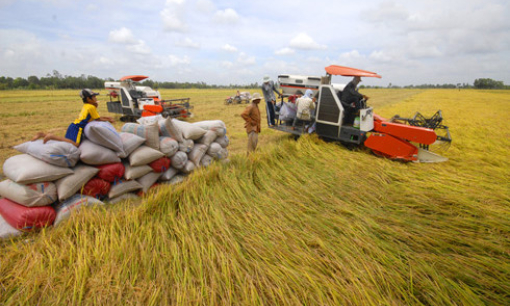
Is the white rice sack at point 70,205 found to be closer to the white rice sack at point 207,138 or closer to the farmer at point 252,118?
the white rice sack at point 207,138

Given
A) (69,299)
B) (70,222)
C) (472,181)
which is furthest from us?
(472,181)

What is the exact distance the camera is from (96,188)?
270 centimetres

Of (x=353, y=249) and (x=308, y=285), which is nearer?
(x=308, y=285)

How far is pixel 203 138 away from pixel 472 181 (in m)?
4.30

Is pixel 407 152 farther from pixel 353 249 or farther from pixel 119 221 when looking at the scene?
pixel 119 221

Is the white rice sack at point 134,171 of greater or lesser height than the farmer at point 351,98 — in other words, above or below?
below

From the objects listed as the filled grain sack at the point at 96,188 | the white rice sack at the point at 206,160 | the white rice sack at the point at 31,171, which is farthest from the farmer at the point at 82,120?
the white rice sack at the point at 206,160

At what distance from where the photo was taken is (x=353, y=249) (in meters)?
1.75

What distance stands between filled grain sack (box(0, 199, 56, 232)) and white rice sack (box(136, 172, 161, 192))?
40.1 inches

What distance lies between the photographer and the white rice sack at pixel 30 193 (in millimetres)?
2230

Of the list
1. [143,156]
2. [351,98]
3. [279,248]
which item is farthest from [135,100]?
[279,248]

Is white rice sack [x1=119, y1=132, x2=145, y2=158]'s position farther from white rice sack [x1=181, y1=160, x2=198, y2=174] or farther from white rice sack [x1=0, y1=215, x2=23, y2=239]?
white rice sack [x1=0, y1=215, x2=23, y2=239]

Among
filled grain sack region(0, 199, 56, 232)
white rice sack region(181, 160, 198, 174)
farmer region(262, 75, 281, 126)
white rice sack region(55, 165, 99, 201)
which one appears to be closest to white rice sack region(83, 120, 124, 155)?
white rice sack region(55, 165, 99, 201)

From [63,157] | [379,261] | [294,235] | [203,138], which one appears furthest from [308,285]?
[203,138]
